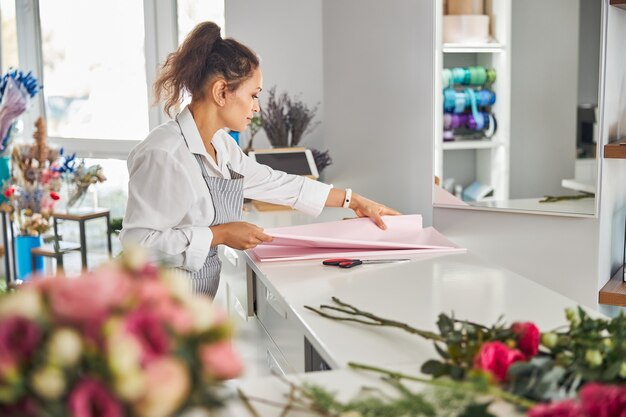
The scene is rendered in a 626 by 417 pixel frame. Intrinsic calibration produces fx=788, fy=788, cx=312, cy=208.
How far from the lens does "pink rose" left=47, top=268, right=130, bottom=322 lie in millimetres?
777

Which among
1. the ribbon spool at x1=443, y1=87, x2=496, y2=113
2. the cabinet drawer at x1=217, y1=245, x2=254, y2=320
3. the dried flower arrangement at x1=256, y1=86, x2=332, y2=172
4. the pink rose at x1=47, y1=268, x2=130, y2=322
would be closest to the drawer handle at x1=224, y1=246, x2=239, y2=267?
the cabinet drawer at x1=217, y1=245, x2=254, y2=320

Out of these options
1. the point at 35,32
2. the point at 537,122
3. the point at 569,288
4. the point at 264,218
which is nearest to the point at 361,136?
the point at 264,218

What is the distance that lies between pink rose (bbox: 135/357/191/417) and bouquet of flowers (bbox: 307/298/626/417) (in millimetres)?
473

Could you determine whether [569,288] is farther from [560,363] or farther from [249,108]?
[560,363]

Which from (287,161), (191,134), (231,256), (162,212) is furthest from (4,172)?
(162,212)

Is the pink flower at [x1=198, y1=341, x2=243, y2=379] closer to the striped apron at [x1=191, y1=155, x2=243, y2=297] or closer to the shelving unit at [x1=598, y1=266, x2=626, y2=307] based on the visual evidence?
the striped apron at [x1=191, y1=155, x2=243, y2=297]

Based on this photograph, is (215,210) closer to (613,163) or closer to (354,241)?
(354,241)

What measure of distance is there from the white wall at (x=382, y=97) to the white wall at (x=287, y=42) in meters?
0.13

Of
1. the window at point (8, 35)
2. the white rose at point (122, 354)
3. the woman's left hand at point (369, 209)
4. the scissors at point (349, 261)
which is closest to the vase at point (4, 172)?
the window at point (8, 35)

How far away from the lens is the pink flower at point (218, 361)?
2.61ft

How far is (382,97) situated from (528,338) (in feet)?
6.32

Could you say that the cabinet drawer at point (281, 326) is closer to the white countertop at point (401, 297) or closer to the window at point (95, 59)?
the white countertop at point (401, 297)

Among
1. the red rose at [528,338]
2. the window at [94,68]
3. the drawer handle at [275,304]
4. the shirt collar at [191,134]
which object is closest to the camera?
the red rose at [528,338]

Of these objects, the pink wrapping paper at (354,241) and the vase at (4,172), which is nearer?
the pink wrapping paper at (354,241)
